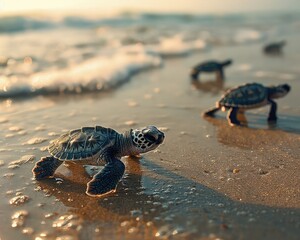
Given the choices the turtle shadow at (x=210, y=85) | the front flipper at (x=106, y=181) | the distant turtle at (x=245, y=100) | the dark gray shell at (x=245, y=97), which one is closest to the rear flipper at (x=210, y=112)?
the distant turtle at (x=245, y=100)

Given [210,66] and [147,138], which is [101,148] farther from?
[210,66]

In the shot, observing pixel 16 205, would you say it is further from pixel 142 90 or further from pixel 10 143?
pixel 142 90

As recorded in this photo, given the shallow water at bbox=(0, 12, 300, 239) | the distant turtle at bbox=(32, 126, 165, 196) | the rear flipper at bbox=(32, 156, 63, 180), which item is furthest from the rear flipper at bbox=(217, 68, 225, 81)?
the rear flipper at bbox=(32, 156, 63, 180)

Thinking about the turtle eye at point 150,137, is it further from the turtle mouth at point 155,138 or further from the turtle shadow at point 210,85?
the turtle shadow at point 210,85

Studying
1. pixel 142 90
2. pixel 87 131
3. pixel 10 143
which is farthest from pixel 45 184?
pixel 142 90

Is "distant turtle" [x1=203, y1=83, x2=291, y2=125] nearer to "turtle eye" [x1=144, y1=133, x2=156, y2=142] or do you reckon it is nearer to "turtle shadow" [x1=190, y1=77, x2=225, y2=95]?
"turtle shadow" [x1=190, y1=77, x2=225, y2=95]

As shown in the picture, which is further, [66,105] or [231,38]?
[231,38]

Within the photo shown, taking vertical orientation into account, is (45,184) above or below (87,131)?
below
